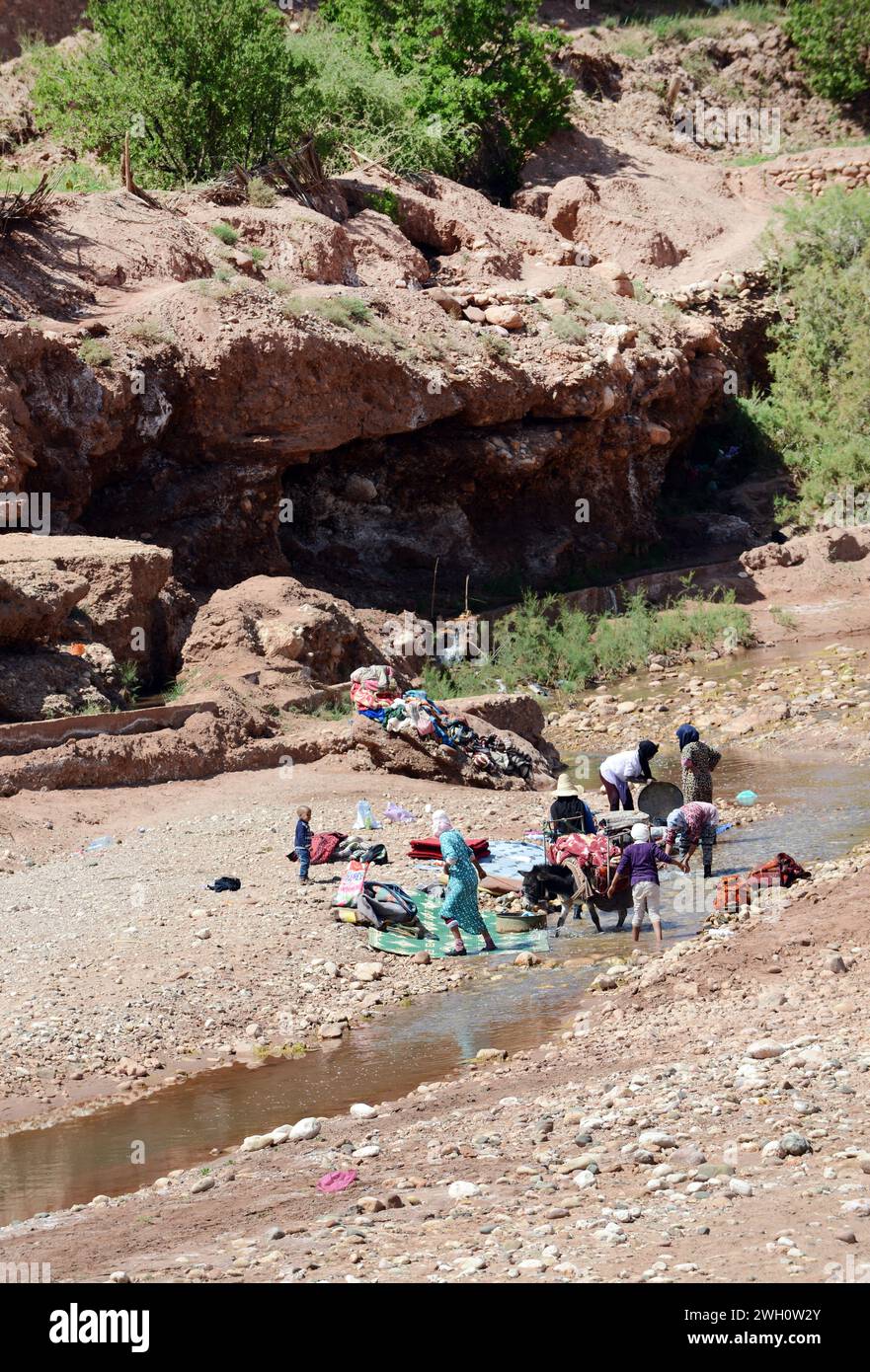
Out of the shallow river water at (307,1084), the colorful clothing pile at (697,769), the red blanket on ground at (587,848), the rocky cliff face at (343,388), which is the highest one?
the rocky cliff face at (343,388)

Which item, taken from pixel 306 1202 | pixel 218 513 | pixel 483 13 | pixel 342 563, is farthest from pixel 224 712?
pixel 483 13

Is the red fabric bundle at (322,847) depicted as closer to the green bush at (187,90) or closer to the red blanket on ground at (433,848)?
the red blanket on ground at (433,848)

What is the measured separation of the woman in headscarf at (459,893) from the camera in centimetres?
911

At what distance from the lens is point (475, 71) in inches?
1189

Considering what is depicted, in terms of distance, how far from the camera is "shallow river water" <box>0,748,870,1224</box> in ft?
20.2

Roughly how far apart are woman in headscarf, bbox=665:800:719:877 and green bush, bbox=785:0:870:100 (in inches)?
1225

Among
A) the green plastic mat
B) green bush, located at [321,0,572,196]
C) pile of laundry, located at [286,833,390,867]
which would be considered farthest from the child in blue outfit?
green bush, located at [321,0,572,196]

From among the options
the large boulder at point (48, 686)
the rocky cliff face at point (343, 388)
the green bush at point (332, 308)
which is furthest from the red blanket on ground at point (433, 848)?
the green bush at point (332, 308)

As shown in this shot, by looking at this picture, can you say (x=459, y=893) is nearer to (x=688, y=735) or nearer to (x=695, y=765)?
(x=695, y=765)

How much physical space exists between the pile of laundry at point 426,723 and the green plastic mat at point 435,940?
4.50 m

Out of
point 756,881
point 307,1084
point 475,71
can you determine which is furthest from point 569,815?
point 475,71

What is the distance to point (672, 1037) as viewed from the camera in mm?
6656

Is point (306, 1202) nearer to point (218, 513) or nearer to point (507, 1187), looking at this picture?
point (507, 1187)

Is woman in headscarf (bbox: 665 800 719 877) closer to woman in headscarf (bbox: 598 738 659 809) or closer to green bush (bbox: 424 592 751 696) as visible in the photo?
woman in headscarf (bbox: 598 738 659 809)
